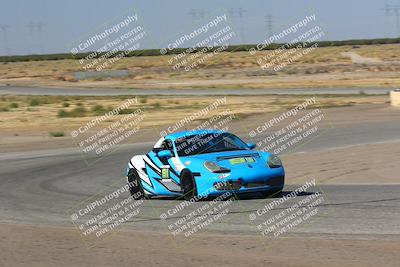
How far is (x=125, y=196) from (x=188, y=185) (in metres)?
3.16

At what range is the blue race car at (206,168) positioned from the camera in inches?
600

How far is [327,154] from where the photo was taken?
25.6 meters

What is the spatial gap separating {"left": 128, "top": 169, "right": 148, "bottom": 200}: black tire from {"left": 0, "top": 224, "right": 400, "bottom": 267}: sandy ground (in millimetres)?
5302

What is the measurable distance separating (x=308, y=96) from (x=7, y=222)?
1893 inches

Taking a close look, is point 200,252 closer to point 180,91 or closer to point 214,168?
point 214,168

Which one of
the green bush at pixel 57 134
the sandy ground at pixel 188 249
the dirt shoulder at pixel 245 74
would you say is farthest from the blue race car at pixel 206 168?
the dirt shoulder at pixel 245 74

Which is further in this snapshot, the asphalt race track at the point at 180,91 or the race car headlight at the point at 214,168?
the asphalt race track at the point at 180,91

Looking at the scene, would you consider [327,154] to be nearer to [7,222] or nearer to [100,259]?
[7,222]

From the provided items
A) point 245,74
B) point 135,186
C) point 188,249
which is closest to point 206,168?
point 135,186

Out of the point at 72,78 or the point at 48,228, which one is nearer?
the point at 48,228

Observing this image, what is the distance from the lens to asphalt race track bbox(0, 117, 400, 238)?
12.3 metres

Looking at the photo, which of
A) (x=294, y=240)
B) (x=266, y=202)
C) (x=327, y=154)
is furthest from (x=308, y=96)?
(x=294, y=240)

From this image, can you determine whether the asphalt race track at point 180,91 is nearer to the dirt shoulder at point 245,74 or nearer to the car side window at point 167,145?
the dirt shoulder at point 245,74

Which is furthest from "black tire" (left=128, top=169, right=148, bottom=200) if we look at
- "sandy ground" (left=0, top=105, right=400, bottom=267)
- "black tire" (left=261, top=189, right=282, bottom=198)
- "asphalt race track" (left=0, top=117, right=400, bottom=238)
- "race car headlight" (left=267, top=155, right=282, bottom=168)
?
"sandy ground" (left=0, top=105, right=400, bottom=267)
